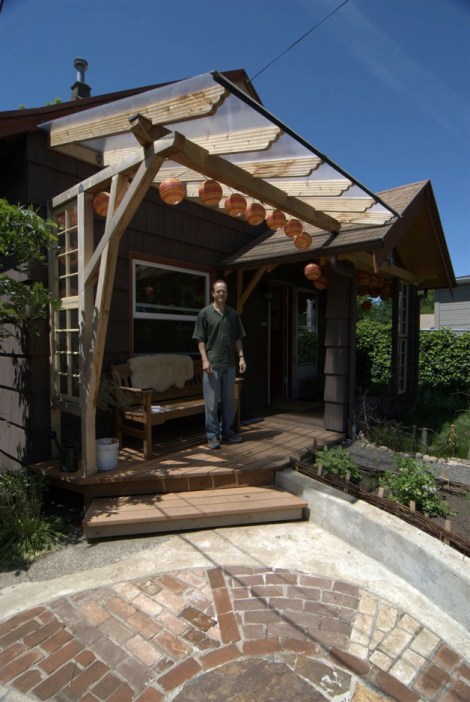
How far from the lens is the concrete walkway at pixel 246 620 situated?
1650mm

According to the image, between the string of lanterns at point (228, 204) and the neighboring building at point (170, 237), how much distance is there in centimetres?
10

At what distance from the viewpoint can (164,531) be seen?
2918mm

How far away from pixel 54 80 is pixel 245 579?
7476 mm

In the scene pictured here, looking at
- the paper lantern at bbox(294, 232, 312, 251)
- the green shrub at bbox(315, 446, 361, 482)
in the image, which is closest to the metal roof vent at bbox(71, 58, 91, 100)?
the paper lantern at bbox(294, 232, 312, 251)

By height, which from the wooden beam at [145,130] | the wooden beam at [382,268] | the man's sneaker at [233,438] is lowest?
the man's sneaker at [233,438]

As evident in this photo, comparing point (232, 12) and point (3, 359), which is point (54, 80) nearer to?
point (232, 12)

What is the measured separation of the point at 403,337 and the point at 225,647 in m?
5.64

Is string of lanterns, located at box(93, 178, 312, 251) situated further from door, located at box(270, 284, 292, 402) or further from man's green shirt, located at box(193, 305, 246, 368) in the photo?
door, located at box(270, 284, 292, 402)

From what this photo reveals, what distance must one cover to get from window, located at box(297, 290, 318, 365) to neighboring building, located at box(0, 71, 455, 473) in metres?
1.19

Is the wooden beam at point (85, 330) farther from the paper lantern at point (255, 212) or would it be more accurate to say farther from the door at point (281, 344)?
the door at point (281, 344)

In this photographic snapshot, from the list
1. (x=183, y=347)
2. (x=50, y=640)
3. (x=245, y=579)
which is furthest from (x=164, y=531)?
(x=183, y=347)

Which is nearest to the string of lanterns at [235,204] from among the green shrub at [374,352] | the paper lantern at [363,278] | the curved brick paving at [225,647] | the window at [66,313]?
the window at [66,313]

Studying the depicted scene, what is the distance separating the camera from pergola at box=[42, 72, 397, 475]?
252cm

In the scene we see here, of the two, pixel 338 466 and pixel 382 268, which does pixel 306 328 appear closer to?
pixel 382 268
